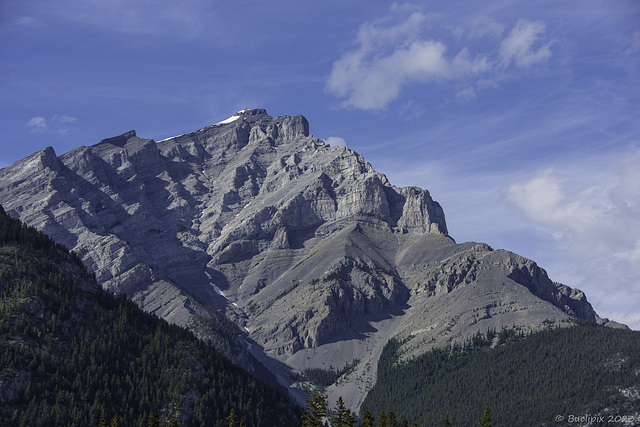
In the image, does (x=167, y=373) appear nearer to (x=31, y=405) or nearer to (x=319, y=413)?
(x=31, y=405)

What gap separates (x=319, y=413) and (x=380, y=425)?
1193 centimetres

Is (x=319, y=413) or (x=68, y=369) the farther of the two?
(x=68, y=369)

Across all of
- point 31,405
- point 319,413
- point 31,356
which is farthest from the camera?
point 31,356

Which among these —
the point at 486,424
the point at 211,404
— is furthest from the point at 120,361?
the point at 486,424

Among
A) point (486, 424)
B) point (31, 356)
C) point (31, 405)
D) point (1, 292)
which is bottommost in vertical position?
point (486, 424)

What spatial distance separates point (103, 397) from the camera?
Answer: 602ft

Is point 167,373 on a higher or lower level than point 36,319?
lower

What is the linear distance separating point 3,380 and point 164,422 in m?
36.2

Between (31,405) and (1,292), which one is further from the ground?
(1,292)

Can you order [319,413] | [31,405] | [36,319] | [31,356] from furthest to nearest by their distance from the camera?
1. [36,319]
2. [31,356]
3. [31,405]
4. [319,413]

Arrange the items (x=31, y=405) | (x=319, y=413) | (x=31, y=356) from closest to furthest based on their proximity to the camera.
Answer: (x=319, y=413) < (x=31, y=405) < (x=31, y=356)

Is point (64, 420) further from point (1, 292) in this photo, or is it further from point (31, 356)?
point (1, 292)

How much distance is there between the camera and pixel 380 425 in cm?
14275

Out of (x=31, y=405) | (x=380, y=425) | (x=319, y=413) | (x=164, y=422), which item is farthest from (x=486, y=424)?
(x=31, y=405)
